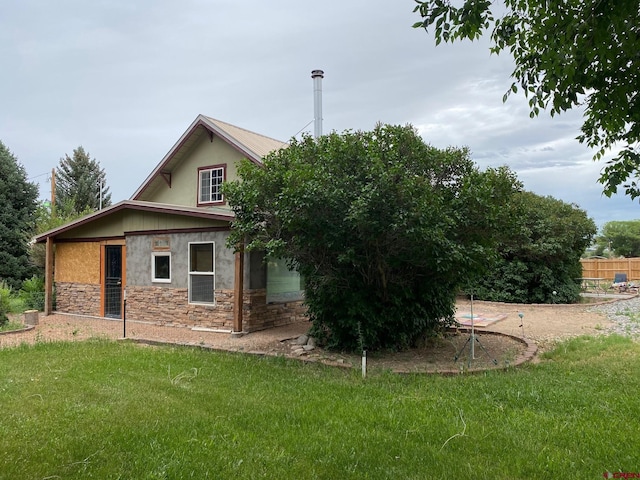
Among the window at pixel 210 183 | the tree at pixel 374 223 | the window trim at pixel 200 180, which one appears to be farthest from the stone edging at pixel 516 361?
the window at pixel 210 183

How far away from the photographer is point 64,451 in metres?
3.63

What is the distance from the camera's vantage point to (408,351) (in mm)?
8188

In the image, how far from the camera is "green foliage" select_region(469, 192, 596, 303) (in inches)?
626

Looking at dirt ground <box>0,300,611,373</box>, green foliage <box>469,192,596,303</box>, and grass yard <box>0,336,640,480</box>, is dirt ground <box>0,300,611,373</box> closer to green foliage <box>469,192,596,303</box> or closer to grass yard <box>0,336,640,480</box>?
grass yard <box>0,336,640,480</box>

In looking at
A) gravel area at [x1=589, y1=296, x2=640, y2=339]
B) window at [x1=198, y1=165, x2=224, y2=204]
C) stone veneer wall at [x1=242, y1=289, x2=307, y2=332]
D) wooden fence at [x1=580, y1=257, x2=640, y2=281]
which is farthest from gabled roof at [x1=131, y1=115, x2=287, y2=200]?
wooden fence at [x1=580, y1=257, x2=640, y2=281]

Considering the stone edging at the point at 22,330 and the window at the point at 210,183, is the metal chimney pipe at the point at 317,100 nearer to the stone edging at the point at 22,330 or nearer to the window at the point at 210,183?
the window at the point at 210,183

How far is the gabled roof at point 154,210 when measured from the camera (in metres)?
10.1

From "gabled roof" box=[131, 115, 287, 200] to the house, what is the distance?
0.04 m

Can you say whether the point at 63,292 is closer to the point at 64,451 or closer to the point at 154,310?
the point at 154,310

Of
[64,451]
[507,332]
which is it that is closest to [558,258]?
[507,332]

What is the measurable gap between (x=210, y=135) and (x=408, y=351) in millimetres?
10318

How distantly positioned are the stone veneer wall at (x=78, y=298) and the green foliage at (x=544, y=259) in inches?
501

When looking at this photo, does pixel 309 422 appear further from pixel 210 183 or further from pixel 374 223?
pixel 210 183

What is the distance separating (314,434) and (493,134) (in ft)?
45.5
